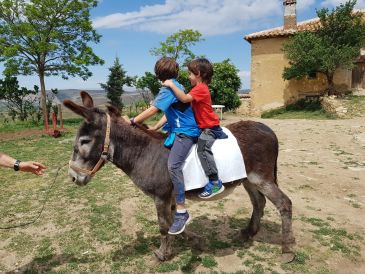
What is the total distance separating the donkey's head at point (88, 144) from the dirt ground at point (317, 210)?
149cm

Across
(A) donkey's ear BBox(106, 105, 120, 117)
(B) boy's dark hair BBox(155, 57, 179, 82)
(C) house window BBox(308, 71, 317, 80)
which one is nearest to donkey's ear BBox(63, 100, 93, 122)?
(A) donkey's ear BBox(106, 105, 120, 117)

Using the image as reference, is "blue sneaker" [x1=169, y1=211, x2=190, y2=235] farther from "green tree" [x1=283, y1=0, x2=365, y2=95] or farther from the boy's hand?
"green tree" [x1=283, y1=0, x2=365, y2=95]

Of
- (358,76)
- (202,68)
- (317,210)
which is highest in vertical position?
(358,76)

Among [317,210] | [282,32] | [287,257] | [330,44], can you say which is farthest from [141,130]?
[282,32]

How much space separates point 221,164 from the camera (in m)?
3.92

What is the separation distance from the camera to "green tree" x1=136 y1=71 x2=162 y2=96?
1173 inches

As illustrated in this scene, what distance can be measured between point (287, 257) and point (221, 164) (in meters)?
1.52

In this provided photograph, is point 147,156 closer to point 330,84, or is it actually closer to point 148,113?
point 148,113

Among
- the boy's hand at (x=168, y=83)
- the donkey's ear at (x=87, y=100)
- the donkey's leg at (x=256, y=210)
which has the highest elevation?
the boy's hand at (x=168, y=83)

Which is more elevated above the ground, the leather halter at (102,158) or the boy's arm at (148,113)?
the boy's arm at (148,113)

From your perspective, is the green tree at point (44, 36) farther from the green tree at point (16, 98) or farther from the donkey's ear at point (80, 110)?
the donkey's ear at point (80, 110)

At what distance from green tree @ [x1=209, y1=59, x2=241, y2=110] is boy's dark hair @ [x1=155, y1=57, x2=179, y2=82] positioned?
1788 cm

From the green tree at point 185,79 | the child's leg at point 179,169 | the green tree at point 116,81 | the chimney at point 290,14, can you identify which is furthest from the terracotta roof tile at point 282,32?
the child's leg at point 179,169

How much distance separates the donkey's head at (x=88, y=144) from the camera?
3.67 m
